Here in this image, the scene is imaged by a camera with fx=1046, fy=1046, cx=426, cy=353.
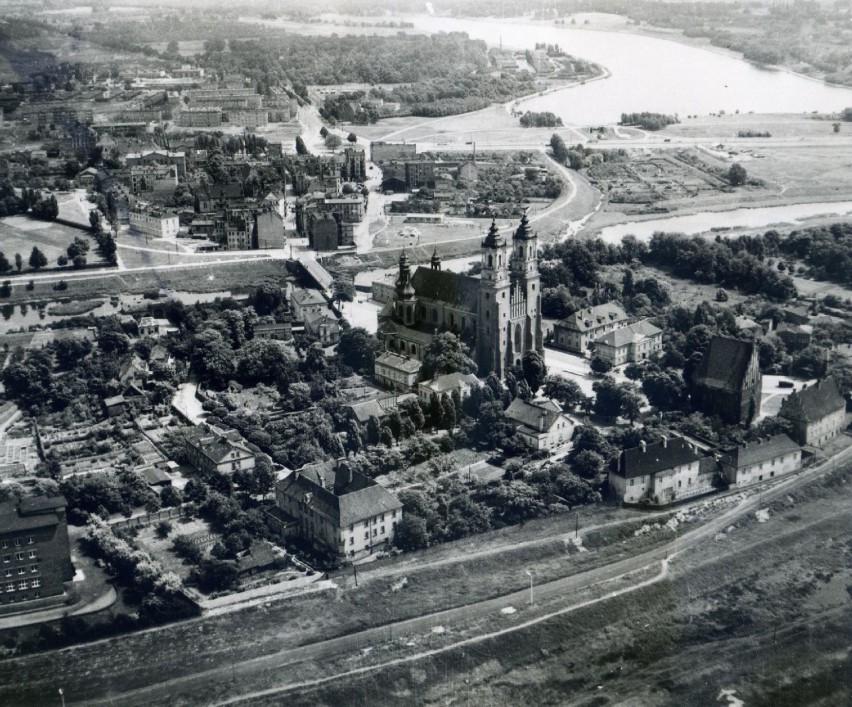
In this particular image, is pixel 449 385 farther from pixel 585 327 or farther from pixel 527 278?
pixel 585 327

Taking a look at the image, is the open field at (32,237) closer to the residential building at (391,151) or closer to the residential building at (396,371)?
the residential building at (396,371)

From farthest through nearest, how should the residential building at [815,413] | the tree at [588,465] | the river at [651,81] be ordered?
the river at [651,81], the residential building at [815,413], the tree at [588,465]

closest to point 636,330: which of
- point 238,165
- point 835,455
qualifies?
point 835,455

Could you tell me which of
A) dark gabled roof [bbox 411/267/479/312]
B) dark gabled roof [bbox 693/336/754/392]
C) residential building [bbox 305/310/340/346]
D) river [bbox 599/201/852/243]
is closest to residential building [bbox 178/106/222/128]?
residential building [bbox 305/310/340/346]

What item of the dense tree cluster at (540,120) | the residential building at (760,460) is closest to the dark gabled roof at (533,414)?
the residential building at (760,460)

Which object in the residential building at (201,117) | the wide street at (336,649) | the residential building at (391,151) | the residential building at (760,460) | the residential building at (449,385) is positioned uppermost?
the residential building at (201,117)

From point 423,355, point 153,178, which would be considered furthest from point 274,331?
point 153,178

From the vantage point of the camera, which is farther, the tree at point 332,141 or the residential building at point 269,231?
the tree at point 332,141
